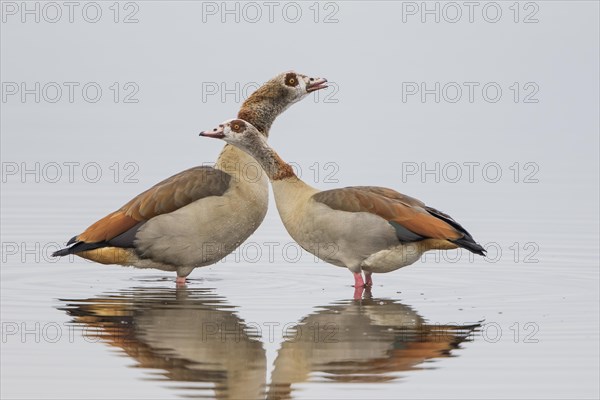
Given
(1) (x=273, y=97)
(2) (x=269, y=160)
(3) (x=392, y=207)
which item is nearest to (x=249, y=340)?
(3) (x=392, y=207)

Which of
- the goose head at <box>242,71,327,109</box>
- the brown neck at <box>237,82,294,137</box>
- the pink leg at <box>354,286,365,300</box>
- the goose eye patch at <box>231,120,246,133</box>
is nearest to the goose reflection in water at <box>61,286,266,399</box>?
the pink leg at <box>354,286,365,300</box>

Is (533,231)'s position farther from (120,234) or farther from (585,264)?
(120,234)

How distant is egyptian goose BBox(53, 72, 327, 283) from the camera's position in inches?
642

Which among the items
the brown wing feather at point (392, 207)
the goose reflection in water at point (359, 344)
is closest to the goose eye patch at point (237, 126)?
the brown wing feather at point (392, 207)

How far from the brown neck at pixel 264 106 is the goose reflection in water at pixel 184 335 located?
108 inches

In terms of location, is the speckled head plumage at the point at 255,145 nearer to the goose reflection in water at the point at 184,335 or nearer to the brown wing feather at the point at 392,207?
the brown wing feather at the point at 392,207

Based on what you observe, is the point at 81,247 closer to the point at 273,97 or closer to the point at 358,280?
the point at 358,280

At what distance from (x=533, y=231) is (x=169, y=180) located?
6.92 m

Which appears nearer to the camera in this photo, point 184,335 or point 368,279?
point 184,335

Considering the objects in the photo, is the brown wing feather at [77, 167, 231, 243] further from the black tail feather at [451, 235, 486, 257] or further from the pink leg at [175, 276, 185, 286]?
the black tail feather at [451, 235, 486, 257]

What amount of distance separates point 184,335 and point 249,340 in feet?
2.17

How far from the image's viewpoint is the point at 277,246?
65.6 feet

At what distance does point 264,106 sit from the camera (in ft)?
58.9

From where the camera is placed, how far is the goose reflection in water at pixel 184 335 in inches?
447
